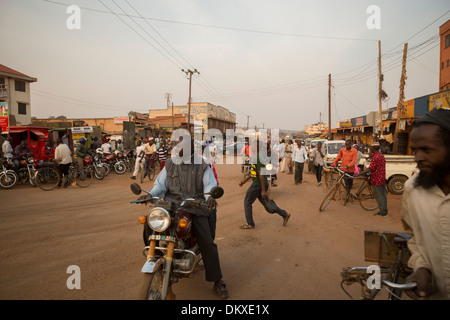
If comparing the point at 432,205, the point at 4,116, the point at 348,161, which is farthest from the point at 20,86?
the point at 432,205

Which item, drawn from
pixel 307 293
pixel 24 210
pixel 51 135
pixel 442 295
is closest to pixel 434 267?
pixel 442 295

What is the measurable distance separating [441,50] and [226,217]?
125 ft

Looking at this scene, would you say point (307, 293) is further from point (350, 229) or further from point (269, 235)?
point (350, 229)

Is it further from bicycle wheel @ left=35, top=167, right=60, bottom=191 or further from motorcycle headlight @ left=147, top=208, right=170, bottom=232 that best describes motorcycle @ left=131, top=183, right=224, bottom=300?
bicycle wheel @ left=35, top=167, right=60, bottom=191

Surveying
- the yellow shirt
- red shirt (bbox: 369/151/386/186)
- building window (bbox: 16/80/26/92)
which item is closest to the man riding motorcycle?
the yellow shirt

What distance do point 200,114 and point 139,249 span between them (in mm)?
52407

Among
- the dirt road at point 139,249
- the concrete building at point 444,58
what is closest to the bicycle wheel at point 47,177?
the dirt road at point 139,249

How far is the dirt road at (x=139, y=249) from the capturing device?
3299 millimetres

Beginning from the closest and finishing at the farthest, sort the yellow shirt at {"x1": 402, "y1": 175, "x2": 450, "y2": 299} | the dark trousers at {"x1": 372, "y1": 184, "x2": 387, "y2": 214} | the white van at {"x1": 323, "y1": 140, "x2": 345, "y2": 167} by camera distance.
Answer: the yellow shirt at {"x1": 402, "y1": 175, "x2": 450, "y2": 299} → the dark trousers at {"x1": 372, "y1": 184, "x2": 387, "y2": 214} → the white van at {"x1": 323, "y1": 140, "x2": 345, "y2": 167}

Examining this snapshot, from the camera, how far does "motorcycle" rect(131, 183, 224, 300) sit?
2.40 metres

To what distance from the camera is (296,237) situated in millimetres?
5273

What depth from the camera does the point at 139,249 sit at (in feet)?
14.7

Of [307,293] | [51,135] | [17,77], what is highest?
[17,77]

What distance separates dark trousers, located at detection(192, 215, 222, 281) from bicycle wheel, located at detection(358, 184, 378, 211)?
19.8 feet
